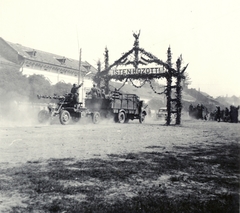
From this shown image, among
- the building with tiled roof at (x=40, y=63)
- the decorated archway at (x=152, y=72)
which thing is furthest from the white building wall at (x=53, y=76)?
the decorated archway at (x=152, y=72)

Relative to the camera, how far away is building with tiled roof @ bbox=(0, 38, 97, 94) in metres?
34.7

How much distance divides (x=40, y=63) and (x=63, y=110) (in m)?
22.4

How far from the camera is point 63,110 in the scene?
1691 cm

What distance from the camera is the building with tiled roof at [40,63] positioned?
Answer: 34656 mm

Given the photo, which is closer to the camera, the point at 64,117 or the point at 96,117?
the point at 64,117

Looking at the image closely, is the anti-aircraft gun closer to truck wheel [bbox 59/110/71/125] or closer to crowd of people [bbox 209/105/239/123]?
truck wheel [bbox 59/110/71/125]

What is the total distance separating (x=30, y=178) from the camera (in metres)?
4.51

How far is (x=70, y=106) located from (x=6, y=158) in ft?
38.2

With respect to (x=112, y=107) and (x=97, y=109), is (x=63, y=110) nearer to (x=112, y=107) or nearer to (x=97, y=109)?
(x=97, y=109)

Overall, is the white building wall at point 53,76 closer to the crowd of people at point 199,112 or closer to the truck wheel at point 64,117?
the crowd of people at point 199,112

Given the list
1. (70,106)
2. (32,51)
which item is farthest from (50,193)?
(32,51)

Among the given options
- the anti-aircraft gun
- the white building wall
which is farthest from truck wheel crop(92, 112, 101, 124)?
the white building wall

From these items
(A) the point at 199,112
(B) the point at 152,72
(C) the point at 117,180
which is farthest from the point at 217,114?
(C) the point at 117,180

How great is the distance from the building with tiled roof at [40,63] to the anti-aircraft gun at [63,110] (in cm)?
1573
